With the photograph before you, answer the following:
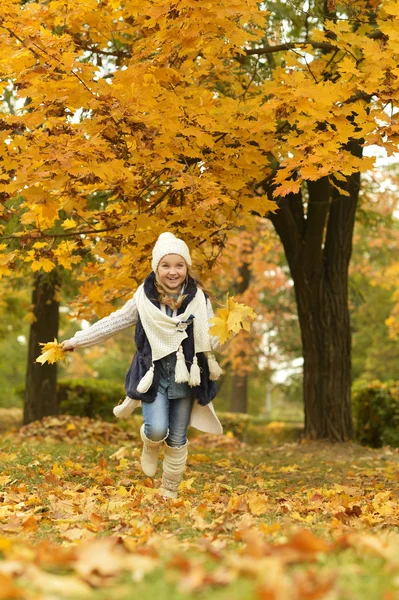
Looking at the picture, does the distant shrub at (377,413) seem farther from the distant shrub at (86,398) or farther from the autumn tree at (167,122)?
the autumn tree at (167,122)

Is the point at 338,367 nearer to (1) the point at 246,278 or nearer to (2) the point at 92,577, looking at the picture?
(2) the point at 92,577

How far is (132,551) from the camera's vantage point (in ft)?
9.56

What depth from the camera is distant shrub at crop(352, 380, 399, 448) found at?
1249 centimetres

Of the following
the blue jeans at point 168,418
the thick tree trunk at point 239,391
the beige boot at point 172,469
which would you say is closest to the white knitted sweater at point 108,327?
the blue jeans at point 168,418

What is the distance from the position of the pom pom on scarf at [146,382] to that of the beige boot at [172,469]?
539 mm

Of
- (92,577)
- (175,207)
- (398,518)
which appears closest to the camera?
(92,577)

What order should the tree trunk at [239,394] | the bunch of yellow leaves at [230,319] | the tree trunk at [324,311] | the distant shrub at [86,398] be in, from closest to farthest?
1. the bunch of yellow leaves at [230,319]
2. the tree trunk at [324,311]
3. the distant shrub at [86,398]
4. the tree trunk at [239,394]

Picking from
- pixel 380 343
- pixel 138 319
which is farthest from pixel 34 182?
pixel 380 343

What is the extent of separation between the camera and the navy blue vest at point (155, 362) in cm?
496

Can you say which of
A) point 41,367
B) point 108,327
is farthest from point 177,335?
point 41,367

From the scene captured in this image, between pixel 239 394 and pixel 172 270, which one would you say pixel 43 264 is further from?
pixel 239 394

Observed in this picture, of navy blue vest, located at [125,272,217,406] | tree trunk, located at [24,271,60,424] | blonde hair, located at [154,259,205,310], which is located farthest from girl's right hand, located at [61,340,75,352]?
tree trunk, located at [24,271,60,424]

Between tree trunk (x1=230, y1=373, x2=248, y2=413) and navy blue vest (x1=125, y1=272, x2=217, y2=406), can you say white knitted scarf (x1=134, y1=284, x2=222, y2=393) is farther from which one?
tree trunk (x1=230, y1=373, x2=248, y2=413)

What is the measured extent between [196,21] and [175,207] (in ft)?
5.25
